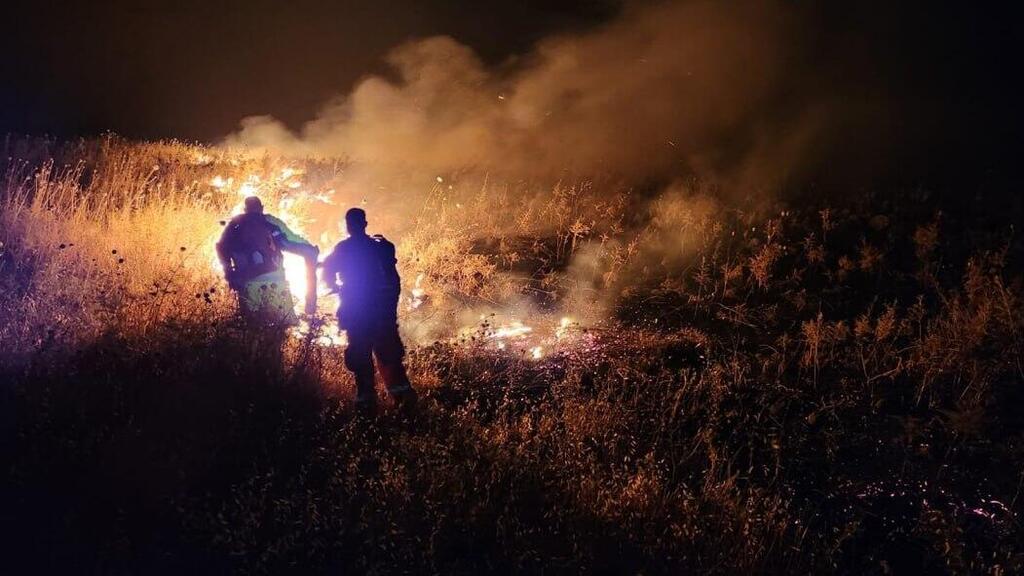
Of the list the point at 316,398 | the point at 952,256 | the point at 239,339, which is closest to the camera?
the point at 316,398

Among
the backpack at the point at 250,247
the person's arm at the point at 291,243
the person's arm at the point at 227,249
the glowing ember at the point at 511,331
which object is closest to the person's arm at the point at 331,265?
the person's arm at the point at 291,243

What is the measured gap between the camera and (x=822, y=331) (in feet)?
20.7

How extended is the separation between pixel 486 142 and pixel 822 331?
315 inches

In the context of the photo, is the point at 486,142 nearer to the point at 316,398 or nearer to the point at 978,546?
the point at 316,398

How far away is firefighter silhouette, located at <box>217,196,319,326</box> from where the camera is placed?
5.43 meters

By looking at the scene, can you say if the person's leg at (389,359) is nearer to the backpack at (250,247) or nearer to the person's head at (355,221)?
the person's head at (355,221)

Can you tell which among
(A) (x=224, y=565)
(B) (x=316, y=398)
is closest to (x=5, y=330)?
(B) (x=316, y=398)

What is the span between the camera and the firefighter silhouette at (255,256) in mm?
5430

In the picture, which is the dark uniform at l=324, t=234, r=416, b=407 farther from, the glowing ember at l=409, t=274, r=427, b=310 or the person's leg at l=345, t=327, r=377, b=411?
the glowing ember at l=409, t=274, r=427, b=310

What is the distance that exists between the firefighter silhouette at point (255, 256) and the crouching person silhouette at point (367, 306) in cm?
66

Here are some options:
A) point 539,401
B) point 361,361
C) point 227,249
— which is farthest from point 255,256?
point 539,401

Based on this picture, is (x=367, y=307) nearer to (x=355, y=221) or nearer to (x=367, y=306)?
(x=367, y=306)

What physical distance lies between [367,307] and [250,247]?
141 cm

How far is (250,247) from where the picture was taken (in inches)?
216
